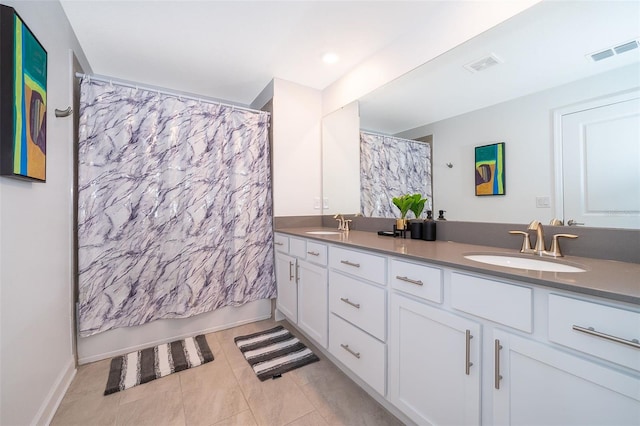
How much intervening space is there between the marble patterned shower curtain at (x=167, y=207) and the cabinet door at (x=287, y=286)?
0.11 meters

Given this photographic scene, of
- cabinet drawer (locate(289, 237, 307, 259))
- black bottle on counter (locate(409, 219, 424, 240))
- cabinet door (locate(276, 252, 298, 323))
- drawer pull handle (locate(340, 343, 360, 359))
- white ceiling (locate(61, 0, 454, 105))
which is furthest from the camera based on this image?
cabinet door (locate(276, 252, 298, 323))

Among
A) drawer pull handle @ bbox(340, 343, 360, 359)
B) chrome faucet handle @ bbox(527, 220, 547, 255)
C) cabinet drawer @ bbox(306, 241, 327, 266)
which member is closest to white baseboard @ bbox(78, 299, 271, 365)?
cabinet drawer @ bbox(306, 241, 327, 266)

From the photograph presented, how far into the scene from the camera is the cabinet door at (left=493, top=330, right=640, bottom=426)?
2.14 feet

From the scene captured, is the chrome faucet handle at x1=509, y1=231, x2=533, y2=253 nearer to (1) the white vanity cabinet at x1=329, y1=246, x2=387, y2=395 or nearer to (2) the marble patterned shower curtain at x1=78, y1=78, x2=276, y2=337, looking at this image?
(1) the white vanity cabinet at x1=329, y1=246, x2=387, y2=395

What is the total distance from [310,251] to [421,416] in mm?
1122

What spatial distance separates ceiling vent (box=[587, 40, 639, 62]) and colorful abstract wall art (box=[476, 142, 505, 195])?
1.48 feet

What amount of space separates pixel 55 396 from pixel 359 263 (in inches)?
71.0

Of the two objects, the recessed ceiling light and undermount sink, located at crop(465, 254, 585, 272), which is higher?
the recessed ceiling light

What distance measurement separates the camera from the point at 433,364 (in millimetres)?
1066

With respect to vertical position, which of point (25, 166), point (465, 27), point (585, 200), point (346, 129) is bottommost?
point (585, 200)

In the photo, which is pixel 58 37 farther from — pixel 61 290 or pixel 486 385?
pixel 486 385

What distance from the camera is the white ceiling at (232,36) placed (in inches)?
63.0

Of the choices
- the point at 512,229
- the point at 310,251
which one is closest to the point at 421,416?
the point at 512,229

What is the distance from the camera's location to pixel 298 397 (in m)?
1.49
